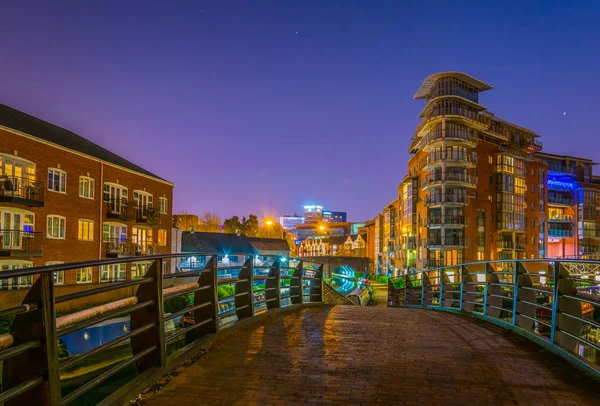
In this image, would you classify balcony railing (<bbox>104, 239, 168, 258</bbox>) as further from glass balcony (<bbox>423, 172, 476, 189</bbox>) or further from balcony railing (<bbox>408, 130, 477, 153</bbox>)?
balcony railing (<bbox>408, 130, 477, 153</bbox>)

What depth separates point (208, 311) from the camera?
21.1ft

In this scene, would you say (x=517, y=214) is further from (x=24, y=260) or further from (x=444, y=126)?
(x=24, y=260)

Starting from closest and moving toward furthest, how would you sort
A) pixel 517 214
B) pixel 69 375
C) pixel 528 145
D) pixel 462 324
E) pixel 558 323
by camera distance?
pixel 558 323 < pixel 462 324 < pixel 69 375 < pixel 517 214 < pixel 528 145

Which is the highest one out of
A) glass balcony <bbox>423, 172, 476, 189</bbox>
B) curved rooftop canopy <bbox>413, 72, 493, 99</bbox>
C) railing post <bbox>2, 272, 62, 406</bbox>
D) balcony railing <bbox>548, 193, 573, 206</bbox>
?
curved rooftop canopy <bbox>413, 72, 493, 99</bbox>

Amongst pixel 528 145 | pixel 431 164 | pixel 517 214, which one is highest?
pixel 528 145

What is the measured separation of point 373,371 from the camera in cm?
516

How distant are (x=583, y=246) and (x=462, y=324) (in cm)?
7797

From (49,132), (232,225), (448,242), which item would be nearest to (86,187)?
(49,132)

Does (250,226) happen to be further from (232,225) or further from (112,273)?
(112,273)

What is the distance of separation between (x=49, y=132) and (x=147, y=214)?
9723mm

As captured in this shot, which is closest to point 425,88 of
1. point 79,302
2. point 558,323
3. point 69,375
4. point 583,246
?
point 583,246

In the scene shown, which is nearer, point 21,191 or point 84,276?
point 21,191

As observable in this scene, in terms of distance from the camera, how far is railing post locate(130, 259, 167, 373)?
15.4 feet

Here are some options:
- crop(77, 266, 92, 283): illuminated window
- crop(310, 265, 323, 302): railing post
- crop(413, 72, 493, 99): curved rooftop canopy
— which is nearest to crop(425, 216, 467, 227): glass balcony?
crop(413, 72, 493, 99): curved rooftop canopy
